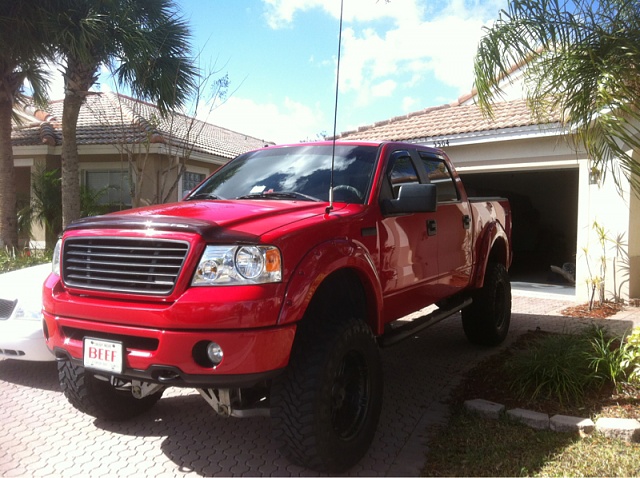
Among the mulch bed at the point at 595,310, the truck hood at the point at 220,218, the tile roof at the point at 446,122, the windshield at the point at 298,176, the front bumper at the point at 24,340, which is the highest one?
the tile roof at the point at 446,122

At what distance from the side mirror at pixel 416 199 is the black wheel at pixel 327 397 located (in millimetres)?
908

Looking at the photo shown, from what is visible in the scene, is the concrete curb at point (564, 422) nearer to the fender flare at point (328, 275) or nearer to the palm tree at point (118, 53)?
the fender flare at point (328, 275)

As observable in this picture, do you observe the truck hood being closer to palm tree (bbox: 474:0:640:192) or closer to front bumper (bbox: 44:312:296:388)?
front bumper (bbox: 44:312:296:388)

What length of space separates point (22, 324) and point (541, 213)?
54.3 feet

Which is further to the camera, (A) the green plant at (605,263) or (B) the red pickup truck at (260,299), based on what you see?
(A) the green plant at (605,263)

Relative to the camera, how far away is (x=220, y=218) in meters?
3.12

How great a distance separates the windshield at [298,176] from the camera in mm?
3967

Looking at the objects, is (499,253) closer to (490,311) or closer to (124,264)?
(490,311)

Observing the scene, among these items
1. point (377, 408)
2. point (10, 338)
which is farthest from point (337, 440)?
point (10, 338)

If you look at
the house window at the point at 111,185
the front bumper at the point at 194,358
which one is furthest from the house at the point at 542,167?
the house window at the point at 111,185

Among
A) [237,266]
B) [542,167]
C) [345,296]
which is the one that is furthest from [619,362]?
[542,167]

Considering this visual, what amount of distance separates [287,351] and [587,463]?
6.36 feet

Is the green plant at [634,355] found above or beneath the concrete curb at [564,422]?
above

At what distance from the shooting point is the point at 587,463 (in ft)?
10.7
